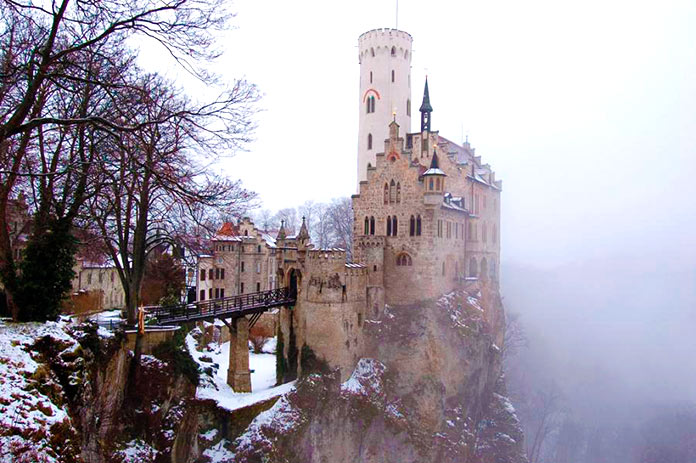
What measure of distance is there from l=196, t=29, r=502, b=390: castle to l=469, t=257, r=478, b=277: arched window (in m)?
0.14

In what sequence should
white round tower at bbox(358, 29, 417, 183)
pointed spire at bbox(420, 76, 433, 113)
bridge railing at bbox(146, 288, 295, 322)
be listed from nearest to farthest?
bridge railing at bbox(146, 288, 295, 322)
pointed spire at bbox(420, 76, 433, 113)
white round tower at bbox(358, 29, 417, 183)

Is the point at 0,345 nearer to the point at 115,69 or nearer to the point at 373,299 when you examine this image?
the point at 115,69

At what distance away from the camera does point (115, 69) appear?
39.3 ft

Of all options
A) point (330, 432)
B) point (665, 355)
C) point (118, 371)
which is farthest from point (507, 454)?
point (665, 355)

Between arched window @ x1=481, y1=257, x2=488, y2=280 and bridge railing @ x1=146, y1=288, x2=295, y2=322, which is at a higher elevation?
arched window @ x1=481, y1=257, x2=488, y2=280

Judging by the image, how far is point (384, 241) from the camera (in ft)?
125

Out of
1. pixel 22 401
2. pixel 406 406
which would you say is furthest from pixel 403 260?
pixel 22 401

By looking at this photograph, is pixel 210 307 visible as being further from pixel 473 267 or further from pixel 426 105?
pixel 426 105

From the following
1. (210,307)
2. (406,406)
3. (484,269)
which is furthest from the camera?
(484,269)

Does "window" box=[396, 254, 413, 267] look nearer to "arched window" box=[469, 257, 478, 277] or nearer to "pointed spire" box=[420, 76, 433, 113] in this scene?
"arched window" box=[469, 257, 478, 277]

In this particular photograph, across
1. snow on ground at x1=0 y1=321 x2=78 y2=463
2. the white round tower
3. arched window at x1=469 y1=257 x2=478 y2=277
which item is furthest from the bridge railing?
arched window at x1=469 y1=257 x2=478 y2=277

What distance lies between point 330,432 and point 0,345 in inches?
918

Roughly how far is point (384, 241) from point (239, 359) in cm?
1360

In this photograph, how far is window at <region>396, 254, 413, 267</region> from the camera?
1485 inches
